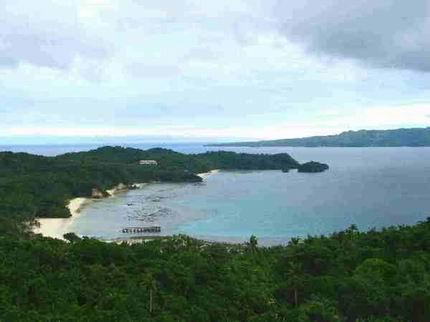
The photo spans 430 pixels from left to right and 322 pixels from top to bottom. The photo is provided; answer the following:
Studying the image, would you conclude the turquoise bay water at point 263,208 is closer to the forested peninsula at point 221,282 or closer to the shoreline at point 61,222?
the shoreline at point 61,222

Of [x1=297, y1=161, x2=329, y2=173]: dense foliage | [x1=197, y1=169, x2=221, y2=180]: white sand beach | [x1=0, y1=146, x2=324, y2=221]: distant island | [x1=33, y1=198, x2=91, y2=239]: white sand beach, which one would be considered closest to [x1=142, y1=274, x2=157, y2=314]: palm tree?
[x1=0, y1=146, x2=324, y2=221]: distant island

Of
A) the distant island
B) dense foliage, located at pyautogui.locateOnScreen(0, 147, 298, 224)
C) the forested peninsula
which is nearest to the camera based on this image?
the forested peninsula

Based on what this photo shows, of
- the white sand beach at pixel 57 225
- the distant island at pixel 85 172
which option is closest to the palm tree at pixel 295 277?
the white sand beach at pixel 57 225

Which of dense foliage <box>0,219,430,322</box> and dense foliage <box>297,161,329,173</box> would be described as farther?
dense foliage <box>297,161,329,173</box>

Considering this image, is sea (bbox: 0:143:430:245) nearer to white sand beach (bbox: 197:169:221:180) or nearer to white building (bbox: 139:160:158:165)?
white sand beach (bbox: 197:169:221:180)

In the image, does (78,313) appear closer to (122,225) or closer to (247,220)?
(122,225)

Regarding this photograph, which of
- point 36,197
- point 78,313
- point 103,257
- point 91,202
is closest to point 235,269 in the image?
point 103,257
